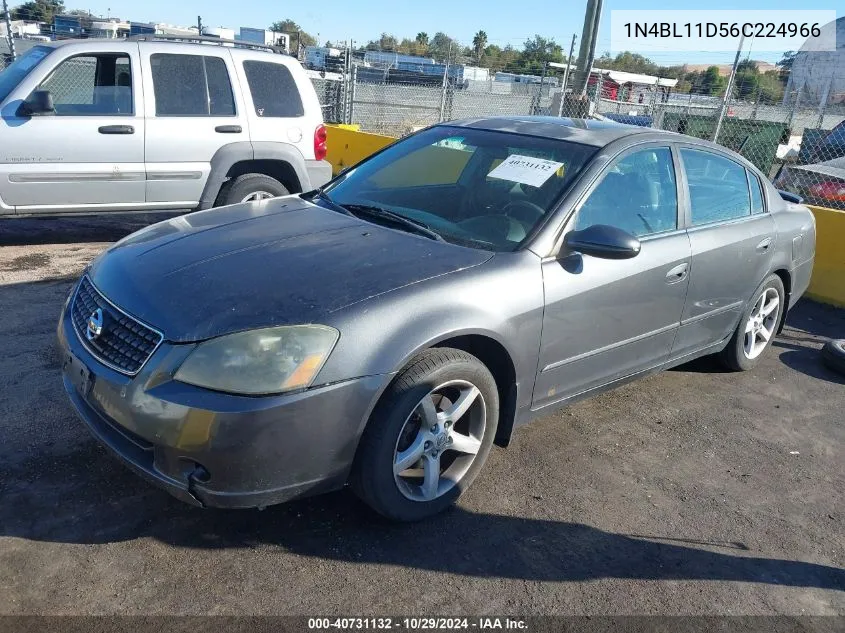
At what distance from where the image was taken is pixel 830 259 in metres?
7.02

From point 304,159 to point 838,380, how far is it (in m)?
5.15

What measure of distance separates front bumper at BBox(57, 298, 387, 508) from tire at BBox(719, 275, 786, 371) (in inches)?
125

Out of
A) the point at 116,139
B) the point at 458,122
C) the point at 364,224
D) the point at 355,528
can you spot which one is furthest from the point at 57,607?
the point at 116,139

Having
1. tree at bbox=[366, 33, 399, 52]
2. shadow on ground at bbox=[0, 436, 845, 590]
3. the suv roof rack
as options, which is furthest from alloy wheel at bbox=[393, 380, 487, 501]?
tree at bbox=[366, 33, 399, 52]

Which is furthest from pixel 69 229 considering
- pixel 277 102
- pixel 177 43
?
pixel 277 102

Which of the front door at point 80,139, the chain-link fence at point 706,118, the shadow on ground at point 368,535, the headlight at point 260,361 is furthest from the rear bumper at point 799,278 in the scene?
the front door at point 80,139

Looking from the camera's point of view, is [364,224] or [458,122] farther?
[458,122]

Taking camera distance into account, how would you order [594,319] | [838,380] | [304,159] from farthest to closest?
[304,159] < [838,380] < [594,319]

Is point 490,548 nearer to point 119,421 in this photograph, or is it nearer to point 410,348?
point 410,348

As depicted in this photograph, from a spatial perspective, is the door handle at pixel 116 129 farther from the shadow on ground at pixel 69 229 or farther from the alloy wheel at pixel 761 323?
the alloy wheel at pixel 761 323

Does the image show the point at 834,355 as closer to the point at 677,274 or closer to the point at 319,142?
the point at 677,274

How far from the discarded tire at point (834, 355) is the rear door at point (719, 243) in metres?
1.06

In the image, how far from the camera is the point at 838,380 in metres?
5.27

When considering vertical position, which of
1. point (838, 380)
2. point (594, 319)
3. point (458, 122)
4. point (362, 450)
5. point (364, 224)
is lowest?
point (838, 380)
